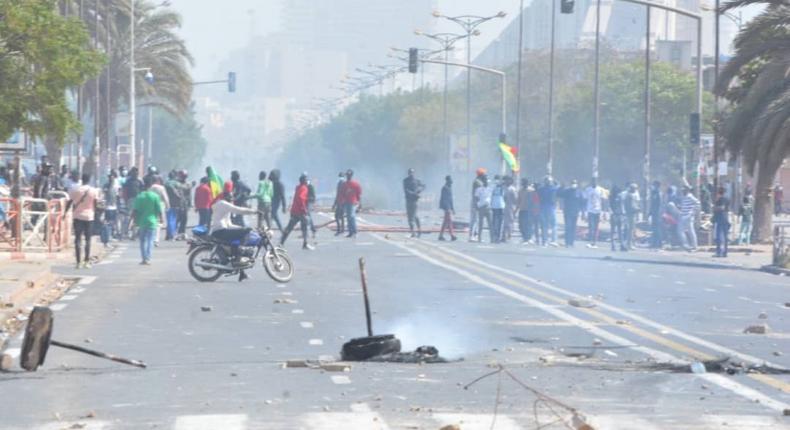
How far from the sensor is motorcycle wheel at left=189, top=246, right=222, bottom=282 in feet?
93.7

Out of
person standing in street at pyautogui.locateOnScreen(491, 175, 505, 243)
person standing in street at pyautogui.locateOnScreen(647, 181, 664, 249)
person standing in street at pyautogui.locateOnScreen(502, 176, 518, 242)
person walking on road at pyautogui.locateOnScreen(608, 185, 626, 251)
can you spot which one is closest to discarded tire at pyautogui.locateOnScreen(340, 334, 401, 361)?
person walking on road at pyautogui.locateOnScreen(608, 185, 626, 251)

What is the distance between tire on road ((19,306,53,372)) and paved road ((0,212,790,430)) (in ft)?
0.97

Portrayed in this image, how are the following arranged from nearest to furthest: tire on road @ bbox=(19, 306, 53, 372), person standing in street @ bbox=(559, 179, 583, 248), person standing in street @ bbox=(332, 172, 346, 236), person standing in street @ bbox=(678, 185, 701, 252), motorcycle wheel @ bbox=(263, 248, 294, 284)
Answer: tire on road @ bbox=(19, 306, 53, 372), motorcycle wheel @ bbox=(263, 248, 294, 284), person standing in street @ bbox=(678, 185, 701, 252), person standing in street @ bbox=(559, 179, 583, 248), person standing in street @ bbox=(332, 172, 346, 236)

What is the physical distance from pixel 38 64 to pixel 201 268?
420 cm

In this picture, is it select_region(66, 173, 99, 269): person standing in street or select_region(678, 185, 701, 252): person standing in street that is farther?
select_region(678, 185, 701, 252): person standing in street

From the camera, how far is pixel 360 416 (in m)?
12.4

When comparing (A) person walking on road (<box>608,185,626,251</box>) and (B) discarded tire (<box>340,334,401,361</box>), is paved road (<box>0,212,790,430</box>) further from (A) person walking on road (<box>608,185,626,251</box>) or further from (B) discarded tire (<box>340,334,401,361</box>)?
(A) person walking on road (<box>608,185,626,251</box>)

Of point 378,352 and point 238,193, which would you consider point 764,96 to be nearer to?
point 238,193

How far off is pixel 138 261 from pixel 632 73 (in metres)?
63.2

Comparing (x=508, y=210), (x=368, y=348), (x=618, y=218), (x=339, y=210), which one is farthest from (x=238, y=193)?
(x=368, y=348)

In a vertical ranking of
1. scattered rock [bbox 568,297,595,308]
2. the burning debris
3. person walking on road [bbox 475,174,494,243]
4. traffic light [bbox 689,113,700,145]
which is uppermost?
traffic light [bbox 689,113,700,145]

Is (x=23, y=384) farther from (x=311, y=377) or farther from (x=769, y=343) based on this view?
(x=769, y=343)

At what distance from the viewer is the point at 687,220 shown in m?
48.1

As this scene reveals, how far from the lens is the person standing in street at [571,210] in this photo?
48094mm
